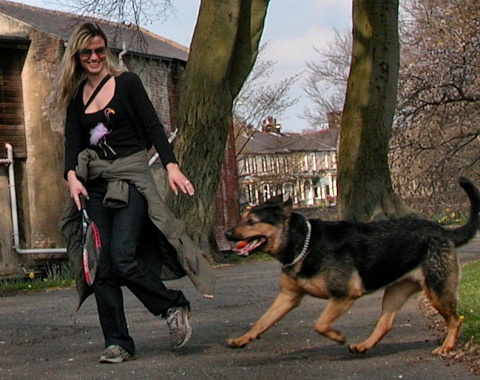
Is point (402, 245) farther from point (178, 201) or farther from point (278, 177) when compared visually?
point (278, 177)

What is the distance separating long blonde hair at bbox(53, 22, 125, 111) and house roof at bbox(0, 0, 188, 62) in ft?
45.0

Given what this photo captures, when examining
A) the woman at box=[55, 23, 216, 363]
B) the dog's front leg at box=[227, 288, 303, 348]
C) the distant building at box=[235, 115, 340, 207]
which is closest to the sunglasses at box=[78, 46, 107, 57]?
the woman at box=[55, 23, 216, 363]

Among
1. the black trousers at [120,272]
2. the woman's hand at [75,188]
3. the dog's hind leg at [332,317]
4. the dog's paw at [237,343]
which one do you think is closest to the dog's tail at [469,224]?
the dog's hind leg at [332,317]

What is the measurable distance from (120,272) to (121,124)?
43.0 inches

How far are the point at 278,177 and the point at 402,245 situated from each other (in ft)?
145

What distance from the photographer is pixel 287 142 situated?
5975 centimetres

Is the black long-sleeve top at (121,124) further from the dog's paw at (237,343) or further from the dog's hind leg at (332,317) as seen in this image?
the dog's hind leg at (332,317)

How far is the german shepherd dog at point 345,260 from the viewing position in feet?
22.5

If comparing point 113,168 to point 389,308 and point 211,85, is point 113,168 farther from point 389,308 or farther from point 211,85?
point 211,85

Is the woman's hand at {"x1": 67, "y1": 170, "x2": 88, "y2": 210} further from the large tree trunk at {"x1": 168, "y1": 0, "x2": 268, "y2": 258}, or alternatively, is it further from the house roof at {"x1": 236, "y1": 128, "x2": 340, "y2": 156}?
the house roof at {"x1": 236, "y1": 128, "x2": 340, "y2": 156}

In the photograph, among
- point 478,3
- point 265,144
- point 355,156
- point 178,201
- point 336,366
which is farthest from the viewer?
point 265,144

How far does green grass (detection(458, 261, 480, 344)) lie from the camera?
25.1 ft

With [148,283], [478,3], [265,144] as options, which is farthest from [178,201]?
[265,144]

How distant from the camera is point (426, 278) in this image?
22.9 feet
